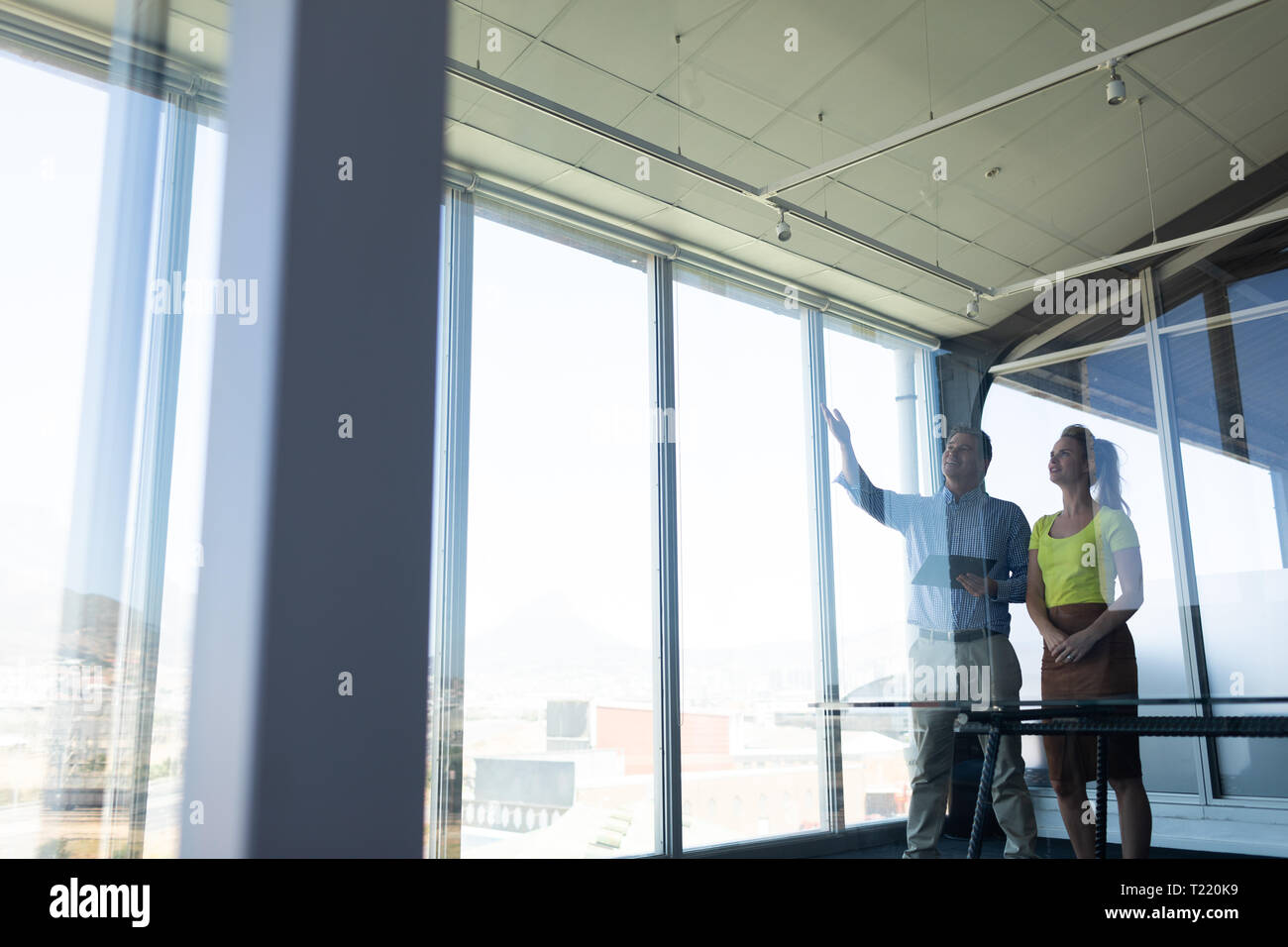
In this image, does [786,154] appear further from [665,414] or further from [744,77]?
[665,414]

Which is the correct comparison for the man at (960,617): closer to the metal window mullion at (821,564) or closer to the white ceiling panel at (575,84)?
the metal window mullion at (821,564)

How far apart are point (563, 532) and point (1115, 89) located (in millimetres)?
2067

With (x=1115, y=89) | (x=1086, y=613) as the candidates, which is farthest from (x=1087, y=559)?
(x=1115, y=89)

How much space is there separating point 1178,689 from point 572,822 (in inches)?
72.7

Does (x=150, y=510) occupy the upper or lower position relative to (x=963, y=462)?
lower

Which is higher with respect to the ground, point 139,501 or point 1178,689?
point 139,501

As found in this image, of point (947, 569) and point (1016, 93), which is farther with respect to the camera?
point (1016, 93)

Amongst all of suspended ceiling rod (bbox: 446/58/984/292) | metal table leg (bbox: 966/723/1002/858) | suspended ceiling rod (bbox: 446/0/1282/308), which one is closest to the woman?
metal table leg (bbox: 966/723/1002/858)

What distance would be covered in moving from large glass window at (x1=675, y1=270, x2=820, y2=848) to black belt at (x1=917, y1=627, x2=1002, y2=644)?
1.47 ft

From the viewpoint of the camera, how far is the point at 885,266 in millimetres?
2654

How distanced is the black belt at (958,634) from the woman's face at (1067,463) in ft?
1.26

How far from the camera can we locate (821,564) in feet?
8.80

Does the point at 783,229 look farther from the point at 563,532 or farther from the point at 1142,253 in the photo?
the point at 563,532

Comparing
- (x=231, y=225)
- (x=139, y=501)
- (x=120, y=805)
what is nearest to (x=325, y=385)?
(x=231, y=225)
